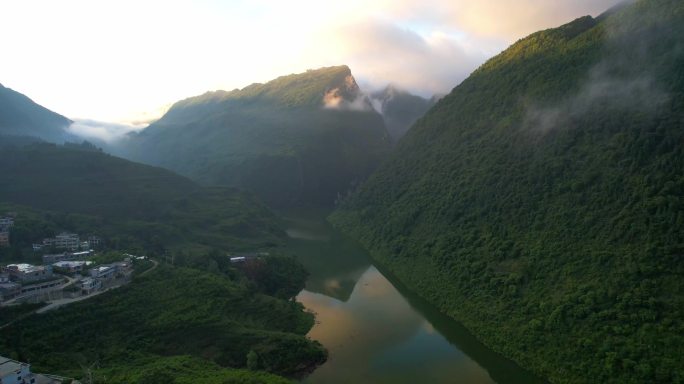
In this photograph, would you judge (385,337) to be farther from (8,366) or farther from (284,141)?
(284,141)

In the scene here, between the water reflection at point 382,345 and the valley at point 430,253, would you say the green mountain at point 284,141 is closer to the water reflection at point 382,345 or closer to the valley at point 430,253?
the valley at point 430,253

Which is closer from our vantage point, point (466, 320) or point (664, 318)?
point (664, 318)

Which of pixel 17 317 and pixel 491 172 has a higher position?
pixel 491 172

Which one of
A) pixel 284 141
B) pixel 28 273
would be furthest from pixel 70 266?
pixel 284 141

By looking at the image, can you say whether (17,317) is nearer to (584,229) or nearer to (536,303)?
(536,303)

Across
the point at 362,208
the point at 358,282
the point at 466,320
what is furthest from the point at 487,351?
the point at 362,208

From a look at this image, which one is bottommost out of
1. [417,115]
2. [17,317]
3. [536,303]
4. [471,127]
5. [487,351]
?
[487,351]

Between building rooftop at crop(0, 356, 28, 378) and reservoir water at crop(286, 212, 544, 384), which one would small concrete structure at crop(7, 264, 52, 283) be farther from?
reservoir water at crop(286, 212, 544, 384)
